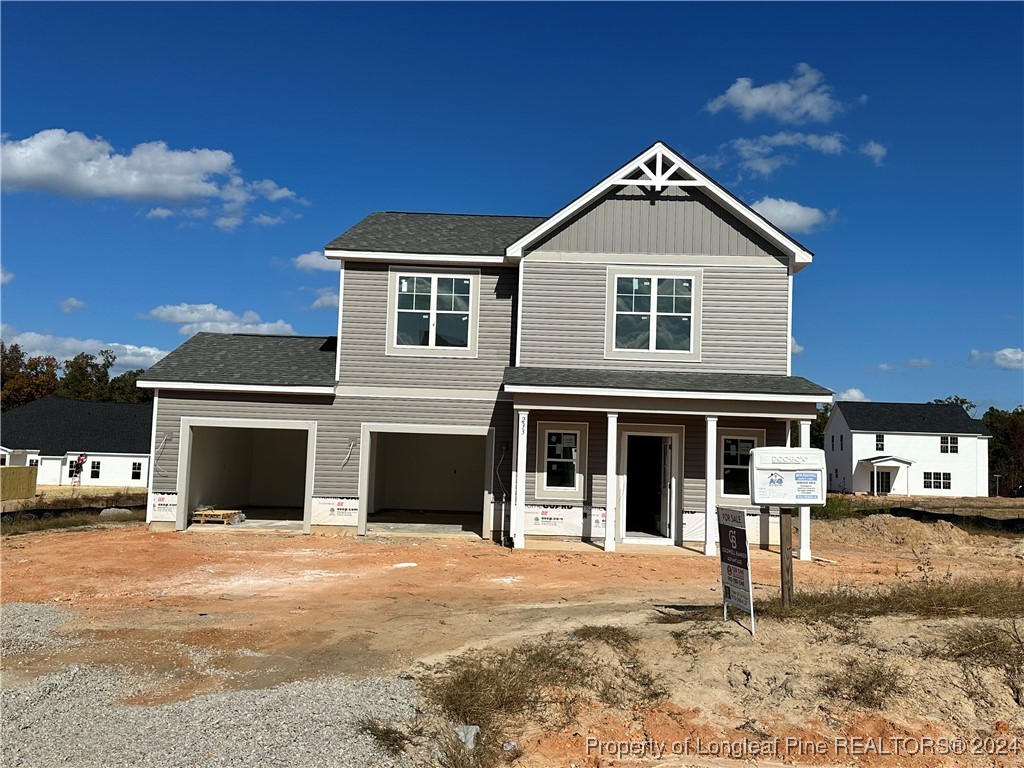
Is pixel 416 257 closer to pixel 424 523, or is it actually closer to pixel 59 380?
pixel 424 523

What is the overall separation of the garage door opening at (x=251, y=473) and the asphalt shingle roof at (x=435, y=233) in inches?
201

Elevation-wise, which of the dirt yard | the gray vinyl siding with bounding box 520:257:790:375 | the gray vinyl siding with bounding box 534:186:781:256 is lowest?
the dirt yard

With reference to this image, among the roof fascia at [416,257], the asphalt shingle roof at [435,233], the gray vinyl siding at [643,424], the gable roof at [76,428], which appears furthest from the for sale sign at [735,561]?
the gable roof at [76,428]

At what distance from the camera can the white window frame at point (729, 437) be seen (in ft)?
55.2

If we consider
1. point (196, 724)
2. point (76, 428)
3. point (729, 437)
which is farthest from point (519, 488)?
point (76, 428)

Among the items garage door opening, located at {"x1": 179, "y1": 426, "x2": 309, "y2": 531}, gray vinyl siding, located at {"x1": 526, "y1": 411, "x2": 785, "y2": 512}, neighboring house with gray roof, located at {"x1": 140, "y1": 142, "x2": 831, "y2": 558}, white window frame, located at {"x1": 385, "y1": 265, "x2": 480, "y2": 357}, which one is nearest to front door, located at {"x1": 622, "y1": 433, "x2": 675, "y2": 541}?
neighboring house with gray roof, located at {"x1": 140, "y1": 142, "x2": 831, "y2": 558}

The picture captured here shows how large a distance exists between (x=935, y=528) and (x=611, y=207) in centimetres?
1267

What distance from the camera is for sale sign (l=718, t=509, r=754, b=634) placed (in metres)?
7.71

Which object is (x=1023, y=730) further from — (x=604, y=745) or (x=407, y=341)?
(x=407, y=341)

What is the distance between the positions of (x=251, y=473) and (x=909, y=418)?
43839 mm

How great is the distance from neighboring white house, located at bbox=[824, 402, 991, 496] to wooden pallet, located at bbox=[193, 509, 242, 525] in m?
40.4

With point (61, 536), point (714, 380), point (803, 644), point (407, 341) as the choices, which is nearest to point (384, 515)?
point (407, 341)

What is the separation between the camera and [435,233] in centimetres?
1919

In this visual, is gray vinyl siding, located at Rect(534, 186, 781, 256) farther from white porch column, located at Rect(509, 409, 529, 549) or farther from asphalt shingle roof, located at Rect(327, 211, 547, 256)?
white porch column, located at Rect(509, 409, 529, 549)
